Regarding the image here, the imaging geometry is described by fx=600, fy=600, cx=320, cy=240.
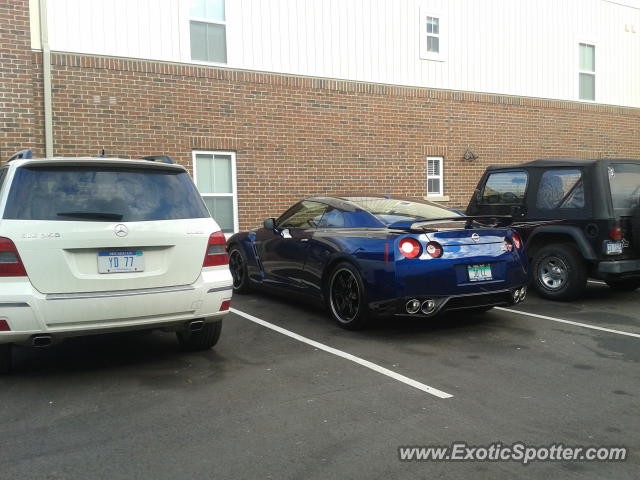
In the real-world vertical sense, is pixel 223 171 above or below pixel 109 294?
above

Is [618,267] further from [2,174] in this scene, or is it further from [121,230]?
[2,174]

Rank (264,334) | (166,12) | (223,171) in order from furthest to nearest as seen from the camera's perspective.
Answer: (223,171)
(166,12)
(264,334)

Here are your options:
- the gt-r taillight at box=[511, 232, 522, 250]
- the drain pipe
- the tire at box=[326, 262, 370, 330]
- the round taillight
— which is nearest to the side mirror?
the tire at box=[326, 262, 370, 330]

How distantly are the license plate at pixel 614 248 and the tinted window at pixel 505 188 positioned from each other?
1.38 metres

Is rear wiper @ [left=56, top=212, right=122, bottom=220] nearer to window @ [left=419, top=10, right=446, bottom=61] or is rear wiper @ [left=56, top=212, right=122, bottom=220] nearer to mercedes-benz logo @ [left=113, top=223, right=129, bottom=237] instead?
mercedes-benz logo @ [left=113, top=223, right=129, bottom=237]

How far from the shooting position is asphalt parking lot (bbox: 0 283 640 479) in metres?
3.16

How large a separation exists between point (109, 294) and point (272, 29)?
29.5 feet

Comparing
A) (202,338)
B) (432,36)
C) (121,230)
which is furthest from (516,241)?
(432,36)

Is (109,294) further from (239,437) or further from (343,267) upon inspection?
(343,267)

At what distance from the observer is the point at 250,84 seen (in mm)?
11875

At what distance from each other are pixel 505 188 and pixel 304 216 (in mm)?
3086

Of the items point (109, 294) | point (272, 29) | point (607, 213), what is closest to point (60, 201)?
point (109, 294)

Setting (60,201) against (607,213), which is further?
(607,213)

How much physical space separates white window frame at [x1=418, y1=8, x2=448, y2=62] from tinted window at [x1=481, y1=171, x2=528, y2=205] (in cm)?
621
